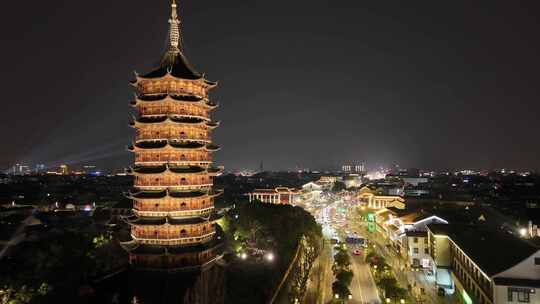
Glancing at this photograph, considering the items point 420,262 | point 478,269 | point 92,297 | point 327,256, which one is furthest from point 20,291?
point 420,262

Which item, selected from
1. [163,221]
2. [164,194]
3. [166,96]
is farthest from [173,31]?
[163,221]

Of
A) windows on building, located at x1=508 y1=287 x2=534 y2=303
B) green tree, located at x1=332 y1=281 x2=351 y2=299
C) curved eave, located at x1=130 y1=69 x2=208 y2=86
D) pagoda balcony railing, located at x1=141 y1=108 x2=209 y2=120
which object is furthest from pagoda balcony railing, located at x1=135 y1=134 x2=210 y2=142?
windows on building, located at x1=508 y1=287 x2=534 y2=303

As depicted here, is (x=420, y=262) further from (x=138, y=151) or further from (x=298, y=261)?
(x=138, y=151)

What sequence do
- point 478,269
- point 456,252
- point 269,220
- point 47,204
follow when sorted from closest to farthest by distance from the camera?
1. point 478,269
2. point 456,252
3. point 269,220
4. point 47,204

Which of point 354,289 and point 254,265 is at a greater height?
point 254,265

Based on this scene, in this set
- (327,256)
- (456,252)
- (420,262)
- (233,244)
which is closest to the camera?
(456,252)

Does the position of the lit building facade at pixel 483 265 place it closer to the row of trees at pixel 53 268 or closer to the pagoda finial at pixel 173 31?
the row of trees at pixel 53 268
